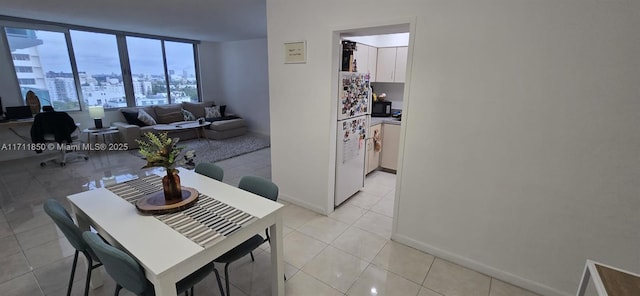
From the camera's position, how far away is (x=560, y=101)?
1.73m

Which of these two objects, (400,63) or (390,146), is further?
(390,146)

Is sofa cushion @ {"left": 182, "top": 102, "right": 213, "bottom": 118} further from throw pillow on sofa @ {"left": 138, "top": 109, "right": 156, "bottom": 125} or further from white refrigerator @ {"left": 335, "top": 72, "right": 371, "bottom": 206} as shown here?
white refrigerator @ {"left": 335, "top": 72, "right": 371, "bottom": 206}

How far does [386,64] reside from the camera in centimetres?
407

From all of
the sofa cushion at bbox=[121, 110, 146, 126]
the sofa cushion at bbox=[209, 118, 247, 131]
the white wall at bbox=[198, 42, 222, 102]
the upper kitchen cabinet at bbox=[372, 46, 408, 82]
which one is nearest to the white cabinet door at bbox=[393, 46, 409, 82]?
the upper kitchen cabinet at bbox=[372, 46, 408, 82]

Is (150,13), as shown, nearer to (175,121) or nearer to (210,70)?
(175,121)

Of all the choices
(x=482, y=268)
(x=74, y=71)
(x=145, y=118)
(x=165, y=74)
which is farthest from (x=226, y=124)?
(x=482, y=268)

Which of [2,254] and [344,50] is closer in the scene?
[2,254]

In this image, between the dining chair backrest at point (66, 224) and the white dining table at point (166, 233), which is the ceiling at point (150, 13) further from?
the dining chair backrest at point (66, 224)

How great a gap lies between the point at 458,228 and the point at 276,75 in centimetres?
237

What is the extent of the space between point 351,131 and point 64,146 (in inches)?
209

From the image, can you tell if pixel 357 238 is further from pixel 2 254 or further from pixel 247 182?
pixel 2 254

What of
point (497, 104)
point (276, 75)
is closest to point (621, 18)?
point (497, 104)

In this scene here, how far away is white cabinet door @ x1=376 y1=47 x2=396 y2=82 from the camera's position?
3.99 m

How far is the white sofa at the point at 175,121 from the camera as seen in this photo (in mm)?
5570
